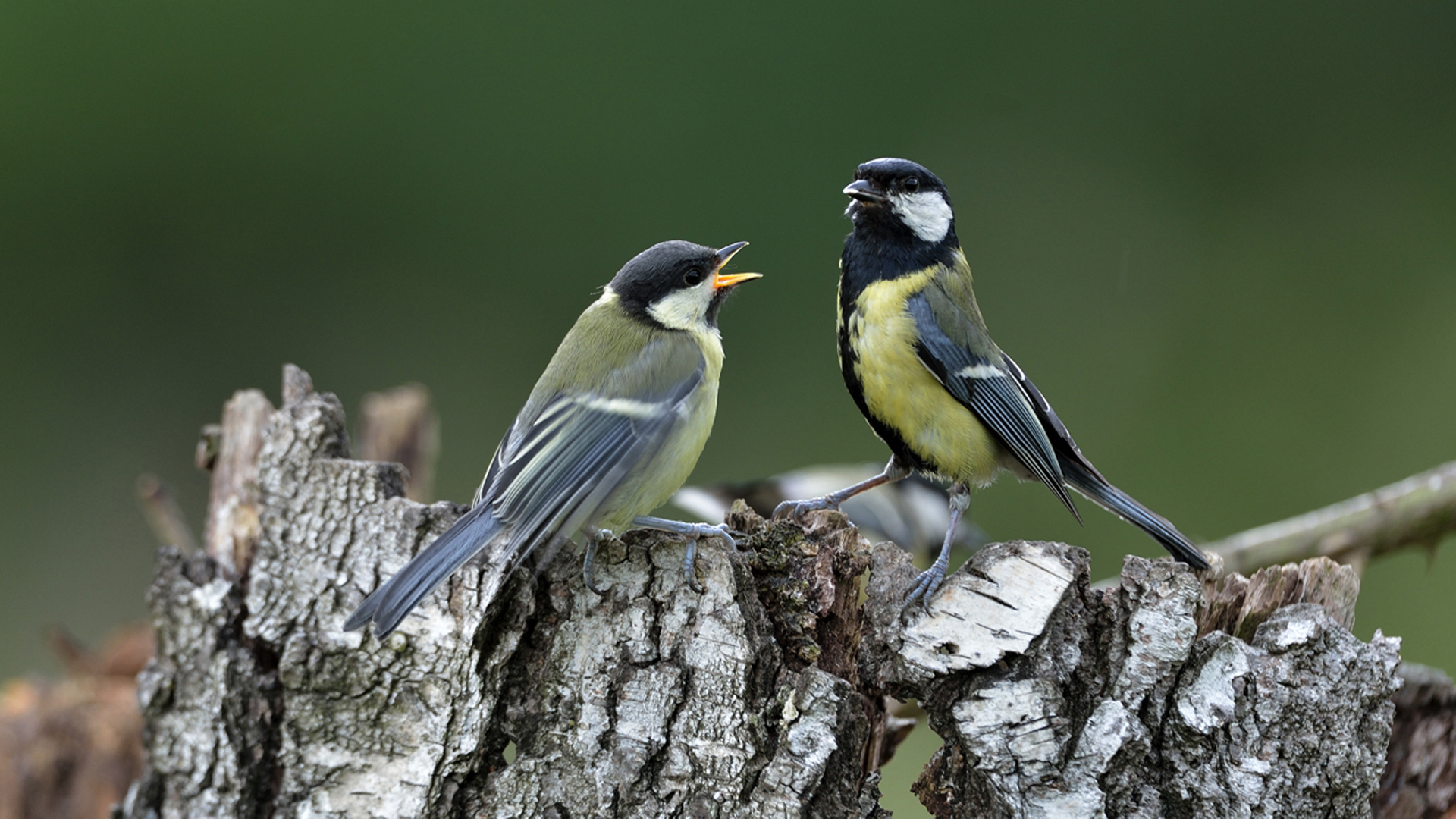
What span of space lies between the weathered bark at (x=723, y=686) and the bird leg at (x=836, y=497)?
0.40 feet

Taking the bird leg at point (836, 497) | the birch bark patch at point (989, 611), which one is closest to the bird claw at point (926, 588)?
the birch bark patch at point (989, 611)

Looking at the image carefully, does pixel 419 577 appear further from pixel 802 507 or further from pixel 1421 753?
pixel 1421 753

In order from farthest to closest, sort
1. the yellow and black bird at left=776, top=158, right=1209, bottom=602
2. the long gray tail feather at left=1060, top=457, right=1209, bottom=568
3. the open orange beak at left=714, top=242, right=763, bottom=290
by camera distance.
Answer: the open orange beak at left=714, top=242, right=763, bottom=290 → the yellow and black bird at left=776, top=158, right=1209, bottom=602 → the long gray tail feather at left=1060, top=457, right=1209, bottom=568

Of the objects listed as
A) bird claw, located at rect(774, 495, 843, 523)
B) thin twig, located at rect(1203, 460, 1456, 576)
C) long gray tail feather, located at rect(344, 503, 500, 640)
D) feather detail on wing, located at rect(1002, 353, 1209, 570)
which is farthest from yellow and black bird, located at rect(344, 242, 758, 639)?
thin twig, located at rect(1203, 460, 1456, 576)

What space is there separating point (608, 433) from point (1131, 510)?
764mm

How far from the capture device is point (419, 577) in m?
1.29

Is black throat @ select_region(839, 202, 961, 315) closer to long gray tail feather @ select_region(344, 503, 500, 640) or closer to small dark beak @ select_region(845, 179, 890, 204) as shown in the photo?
small dark beak @ select_region(845, 179, 890, 204)

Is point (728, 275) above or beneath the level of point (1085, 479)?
above

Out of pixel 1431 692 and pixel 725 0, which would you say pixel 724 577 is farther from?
pixel 725 0

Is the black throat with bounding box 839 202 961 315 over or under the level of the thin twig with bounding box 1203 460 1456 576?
over

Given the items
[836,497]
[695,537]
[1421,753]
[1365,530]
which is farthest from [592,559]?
[1365,530]

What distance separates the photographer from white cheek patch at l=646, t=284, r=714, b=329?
1.75 meters

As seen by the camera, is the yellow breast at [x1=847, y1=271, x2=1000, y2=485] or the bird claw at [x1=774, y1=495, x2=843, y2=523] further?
the yellow breast at [x1=847, y1=271, x2=1000, y2=485]

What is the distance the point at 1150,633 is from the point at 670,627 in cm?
55
